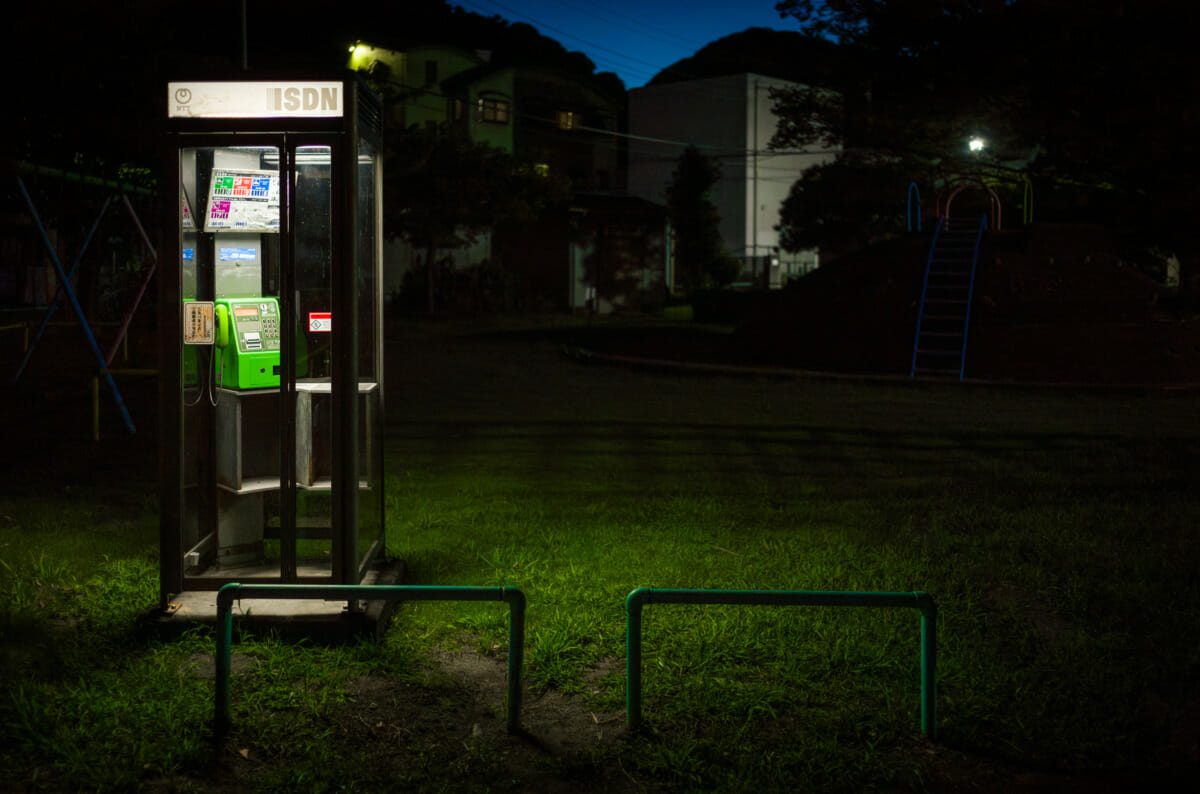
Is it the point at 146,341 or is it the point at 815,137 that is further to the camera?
the point at 815,137

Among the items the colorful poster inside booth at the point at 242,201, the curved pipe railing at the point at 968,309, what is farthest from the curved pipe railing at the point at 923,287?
the colorful poster inside booth at the point at 242,201

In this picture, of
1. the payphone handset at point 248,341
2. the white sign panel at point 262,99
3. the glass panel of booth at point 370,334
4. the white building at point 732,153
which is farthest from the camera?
the white building at point 732,153

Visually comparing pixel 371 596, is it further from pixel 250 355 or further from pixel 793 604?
pixel 250 355

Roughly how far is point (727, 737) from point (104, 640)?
295 centimetres

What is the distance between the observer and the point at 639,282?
49031mm

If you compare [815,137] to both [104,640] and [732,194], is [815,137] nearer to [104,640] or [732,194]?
[104,640]

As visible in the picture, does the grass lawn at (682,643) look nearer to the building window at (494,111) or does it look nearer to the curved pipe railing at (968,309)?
the curved pipe railing at (968,309)

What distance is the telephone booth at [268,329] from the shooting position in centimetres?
520

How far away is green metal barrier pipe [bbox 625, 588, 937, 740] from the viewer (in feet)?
13.6

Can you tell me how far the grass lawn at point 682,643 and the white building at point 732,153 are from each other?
47.1 metres

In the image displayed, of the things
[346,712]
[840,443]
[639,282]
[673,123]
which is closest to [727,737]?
[346,712]

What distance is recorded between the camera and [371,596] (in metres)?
4.29

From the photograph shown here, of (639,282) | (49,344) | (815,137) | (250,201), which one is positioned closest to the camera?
(250,201)

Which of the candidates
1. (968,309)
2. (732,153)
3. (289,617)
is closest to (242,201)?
(289,617)
